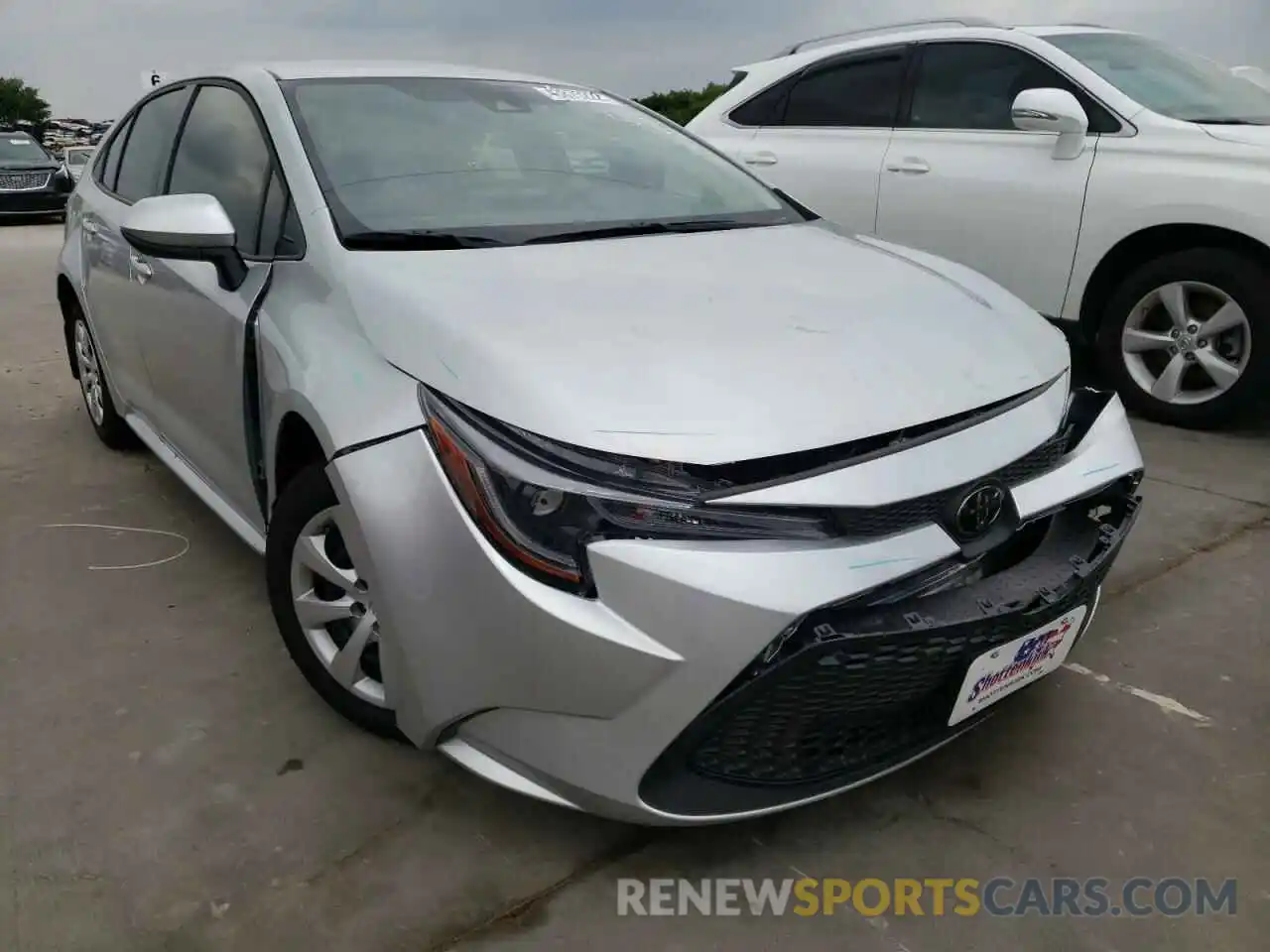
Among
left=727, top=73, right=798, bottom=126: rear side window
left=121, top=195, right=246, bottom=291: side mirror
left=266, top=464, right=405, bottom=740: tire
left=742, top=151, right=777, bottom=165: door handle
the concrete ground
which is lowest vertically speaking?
the concrete ground

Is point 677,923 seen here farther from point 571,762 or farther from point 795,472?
point 795,472

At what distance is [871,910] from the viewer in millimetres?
1827

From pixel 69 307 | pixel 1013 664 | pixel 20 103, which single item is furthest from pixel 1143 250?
pixel 20 103

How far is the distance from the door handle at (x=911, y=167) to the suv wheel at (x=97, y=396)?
11.3 feet

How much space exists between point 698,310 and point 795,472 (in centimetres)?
48

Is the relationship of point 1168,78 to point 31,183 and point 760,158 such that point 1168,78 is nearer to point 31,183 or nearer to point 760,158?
point 760,158

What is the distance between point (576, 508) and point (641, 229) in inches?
43.5

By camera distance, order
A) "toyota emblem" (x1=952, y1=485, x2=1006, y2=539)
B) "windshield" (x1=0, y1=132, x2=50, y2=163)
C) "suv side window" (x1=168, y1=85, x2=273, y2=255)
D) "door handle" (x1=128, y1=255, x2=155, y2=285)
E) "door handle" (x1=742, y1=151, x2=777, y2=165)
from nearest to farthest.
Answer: "toyota emblem" (x1=952, y1=485, x2=1006, y2=539), "suv side window" (x1=168, y1=85, x2=273, y2=255), "door handle" (x1=128, y1=255, x2=155, y2=285), "door handle" (x1=742, y1=151, x2=777, y2=165), "windshield" (x1=0, y1=132, x2=50, y2=163)

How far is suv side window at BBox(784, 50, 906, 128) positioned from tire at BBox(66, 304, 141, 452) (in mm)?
3383

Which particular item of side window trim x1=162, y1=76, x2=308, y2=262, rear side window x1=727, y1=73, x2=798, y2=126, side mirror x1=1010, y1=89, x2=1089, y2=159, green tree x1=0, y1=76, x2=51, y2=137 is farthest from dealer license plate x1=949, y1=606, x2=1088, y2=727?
green tree x1=0, y1=76, x2=51, y2=137

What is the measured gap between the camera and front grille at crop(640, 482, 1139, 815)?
1.64 m

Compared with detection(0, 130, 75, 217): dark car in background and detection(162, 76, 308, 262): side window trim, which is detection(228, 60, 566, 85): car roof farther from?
detection(0, 130, 75, 217): dark car in background

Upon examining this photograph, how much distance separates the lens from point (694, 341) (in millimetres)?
1901

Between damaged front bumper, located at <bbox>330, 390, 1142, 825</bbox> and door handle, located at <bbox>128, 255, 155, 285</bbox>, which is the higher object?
door handle, located at <bbox>128, 255, 155, 285</bbox>
